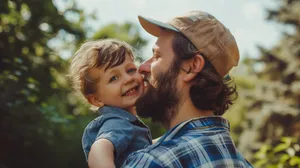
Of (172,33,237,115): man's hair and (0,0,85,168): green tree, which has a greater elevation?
(172,33,237,115): man's hair

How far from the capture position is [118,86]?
2727 mm

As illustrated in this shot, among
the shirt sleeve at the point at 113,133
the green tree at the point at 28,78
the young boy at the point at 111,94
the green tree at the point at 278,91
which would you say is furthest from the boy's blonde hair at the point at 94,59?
the green tree at the point at 278,91

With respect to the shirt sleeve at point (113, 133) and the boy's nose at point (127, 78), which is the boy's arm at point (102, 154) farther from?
the boy's nose at point (127, 78)

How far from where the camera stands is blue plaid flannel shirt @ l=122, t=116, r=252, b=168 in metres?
2.06

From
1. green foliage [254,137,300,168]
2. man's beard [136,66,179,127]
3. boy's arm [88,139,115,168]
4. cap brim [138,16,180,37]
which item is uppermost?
cap brim [138,16,180,37]

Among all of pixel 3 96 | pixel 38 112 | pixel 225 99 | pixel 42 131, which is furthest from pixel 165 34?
pixel 42 131

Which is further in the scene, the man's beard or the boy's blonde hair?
the boy's blonde hair

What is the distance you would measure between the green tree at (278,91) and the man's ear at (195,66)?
17.7 m

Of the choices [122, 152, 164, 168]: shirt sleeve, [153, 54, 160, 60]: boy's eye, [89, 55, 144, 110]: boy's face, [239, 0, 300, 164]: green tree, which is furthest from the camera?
[239, 0, 300, 164]: green tree

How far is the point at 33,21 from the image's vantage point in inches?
286

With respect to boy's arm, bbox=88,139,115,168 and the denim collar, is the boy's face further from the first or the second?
boy's arm, bbox=88,139,115,168

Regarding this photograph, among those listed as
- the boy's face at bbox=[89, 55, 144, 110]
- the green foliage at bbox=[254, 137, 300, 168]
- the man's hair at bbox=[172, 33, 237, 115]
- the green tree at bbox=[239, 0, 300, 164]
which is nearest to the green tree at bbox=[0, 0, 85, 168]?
the green foliage at bbox=[254, 137, 300, 168]

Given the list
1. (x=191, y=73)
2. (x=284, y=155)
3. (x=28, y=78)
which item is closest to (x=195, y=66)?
(x=191, y=73)

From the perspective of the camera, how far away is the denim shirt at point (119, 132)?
2.46 m
